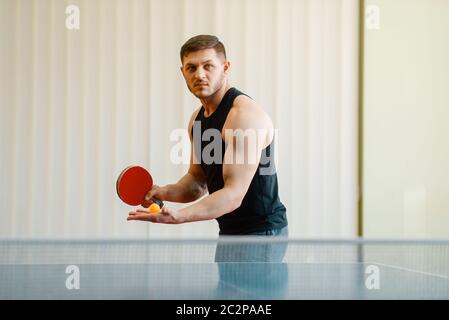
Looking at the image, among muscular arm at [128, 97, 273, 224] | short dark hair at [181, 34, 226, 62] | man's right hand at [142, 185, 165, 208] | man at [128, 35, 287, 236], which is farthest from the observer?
short dark hair at [181, 34, 226, 62]

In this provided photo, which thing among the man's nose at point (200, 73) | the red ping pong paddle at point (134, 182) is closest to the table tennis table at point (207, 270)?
the red ping pong paddle at point (134, 182)

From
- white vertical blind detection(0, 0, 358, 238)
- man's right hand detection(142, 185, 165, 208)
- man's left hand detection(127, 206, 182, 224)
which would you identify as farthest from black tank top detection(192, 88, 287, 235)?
white vertical blind detection(0, 0, 358, 238)

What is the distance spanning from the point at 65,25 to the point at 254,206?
2.42 metres

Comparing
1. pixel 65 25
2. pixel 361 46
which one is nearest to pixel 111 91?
pixel 65 25

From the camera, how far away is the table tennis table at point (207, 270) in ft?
6.03

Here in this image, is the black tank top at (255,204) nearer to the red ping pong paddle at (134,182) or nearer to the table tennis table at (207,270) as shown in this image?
the red ping pong paddle at (134,182)

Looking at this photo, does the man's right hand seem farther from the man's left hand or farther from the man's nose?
the man's left hand

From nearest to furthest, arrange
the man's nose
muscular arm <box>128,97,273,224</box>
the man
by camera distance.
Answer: muscular arm <box>128,97,273,224</box>, the man, the man's nose

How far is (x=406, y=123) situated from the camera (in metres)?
4.61

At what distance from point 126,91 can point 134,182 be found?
182cm

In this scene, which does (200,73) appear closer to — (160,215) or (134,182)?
(134,182)

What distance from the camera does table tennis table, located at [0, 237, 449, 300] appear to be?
1838 millimetres

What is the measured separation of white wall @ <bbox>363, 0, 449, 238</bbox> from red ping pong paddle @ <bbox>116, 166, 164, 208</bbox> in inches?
88.0

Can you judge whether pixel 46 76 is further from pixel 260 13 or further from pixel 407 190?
pixel 407 190
